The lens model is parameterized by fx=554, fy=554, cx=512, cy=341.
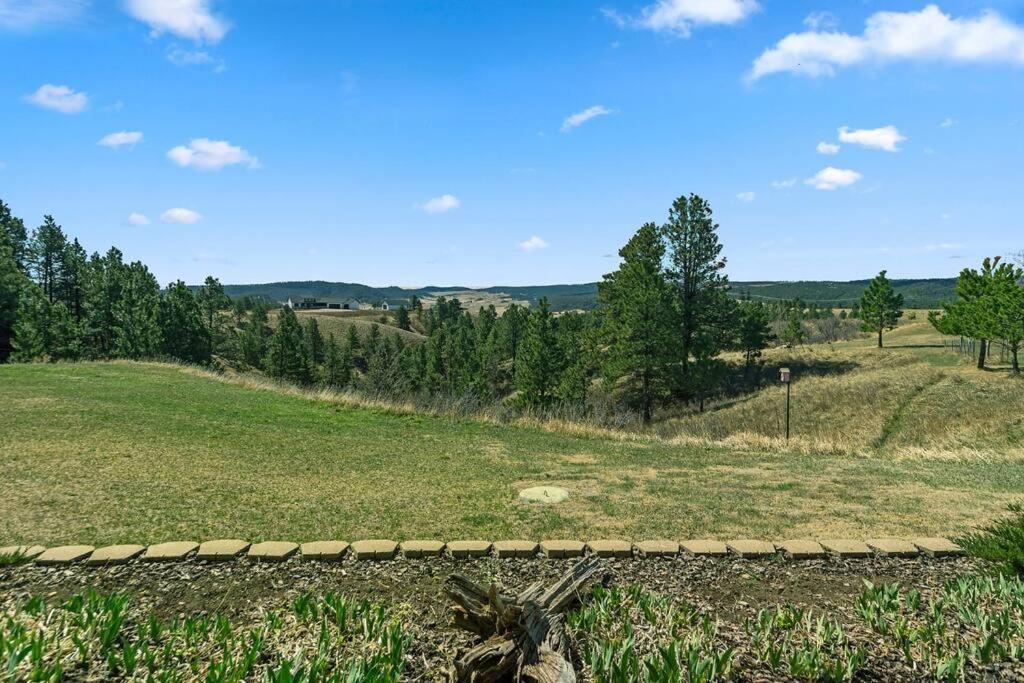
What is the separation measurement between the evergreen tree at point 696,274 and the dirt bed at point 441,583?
29853 millimetres

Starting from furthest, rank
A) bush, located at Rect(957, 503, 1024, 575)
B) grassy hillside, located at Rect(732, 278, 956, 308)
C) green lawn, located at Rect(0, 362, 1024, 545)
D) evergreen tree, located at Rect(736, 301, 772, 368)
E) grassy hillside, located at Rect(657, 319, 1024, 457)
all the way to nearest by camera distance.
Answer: grassy hillside, located at Rect(732, 278, 956, 308), evergreen tree, located at Rect(736, 301, 772, 368), grassy hillside, located at Rect(657, 319, 1024, 457), green lawn, located at Rect(0, 362, 1024, 545), bush, located at Rect(957, 503, 1024, 575)

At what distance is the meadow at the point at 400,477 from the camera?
15.5 feet

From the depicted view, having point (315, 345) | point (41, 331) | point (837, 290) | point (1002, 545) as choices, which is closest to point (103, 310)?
point (41, 331)

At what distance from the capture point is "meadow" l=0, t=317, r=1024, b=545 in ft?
15.5

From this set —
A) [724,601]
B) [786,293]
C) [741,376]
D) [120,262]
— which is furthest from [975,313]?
[786,293]

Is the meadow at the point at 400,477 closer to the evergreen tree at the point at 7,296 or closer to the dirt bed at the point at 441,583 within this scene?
the dirt bed at the point at 441,583

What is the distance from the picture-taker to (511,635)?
107 inches

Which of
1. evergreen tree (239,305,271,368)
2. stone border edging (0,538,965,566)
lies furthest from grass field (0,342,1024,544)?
evergreen tree (239,305,271,368)

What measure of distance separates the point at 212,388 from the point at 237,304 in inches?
3335

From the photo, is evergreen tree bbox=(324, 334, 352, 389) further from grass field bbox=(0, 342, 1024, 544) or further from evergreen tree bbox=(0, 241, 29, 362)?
grass field bbox=(0, 342, 1024, 544)

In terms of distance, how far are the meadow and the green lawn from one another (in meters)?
0.03

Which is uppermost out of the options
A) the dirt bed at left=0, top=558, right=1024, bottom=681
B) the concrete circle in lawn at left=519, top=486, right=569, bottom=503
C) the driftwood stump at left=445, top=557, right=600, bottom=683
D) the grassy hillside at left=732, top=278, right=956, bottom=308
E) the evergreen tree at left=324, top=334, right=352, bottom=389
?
the grassy hillside at left=732, top=278, right=956, bottom=308

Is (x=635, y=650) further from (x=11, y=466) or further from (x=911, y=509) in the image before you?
(x=11, y=466)

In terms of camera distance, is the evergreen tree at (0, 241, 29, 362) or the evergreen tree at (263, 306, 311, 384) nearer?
the evergreen tree at (0, 241, 29, 362)
